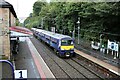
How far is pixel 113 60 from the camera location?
18656 mm

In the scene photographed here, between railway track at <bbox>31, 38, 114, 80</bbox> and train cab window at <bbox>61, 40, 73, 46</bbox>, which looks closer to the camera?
railway track at <bbox>31, 38, 114, 80</bbox>

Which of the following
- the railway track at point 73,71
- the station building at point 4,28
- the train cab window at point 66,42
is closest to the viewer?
the station building at point 4,28

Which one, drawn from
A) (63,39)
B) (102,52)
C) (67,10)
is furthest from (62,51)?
(67,10)

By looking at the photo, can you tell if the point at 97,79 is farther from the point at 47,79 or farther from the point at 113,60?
the point at 113,60

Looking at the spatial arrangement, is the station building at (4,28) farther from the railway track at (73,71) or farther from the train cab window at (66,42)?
the train cab window at (66,42)

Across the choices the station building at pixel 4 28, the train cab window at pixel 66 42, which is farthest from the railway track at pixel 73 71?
the station building at pixel 4 28

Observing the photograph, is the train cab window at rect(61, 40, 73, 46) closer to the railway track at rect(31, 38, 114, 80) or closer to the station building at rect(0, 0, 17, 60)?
the railway track at rect(31, 38, 114, 80)

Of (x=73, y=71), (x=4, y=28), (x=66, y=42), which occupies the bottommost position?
(x=73, y=71)

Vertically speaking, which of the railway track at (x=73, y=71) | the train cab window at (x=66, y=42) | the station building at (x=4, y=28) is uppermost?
the station building at (x=4, y=28)

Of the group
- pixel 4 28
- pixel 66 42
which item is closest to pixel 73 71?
pixel 4 28

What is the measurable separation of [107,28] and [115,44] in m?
1.68

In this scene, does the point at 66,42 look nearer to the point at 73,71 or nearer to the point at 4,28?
the point at 73,71

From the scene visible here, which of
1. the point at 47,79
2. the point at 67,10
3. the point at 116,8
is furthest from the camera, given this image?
the point at 67,10

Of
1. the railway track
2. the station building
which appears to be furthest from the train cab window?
the station building
